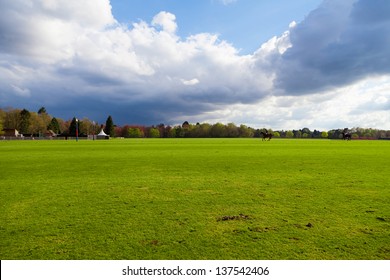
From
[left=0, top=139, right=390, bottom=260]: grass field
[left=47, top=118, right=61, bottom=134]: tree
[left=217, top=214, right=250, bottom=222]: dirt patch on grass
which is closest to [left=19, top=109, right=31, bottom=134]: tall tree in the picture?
[left=47, top=118, right=61, bottom=134]: tree

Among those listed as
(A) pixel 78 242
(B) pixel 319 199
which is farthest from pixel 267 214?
(A) pixel 78 242

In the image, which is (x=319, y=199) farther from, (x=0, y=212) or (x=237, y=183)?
(x=0, y=212)

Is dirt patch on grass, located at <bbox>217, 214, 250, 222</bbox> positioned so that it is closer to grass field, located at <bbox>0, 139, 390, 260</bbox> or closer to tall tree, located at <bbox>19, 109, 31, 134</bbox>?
grass field, located at <bbox>0, 139, 390, 260</bbox>

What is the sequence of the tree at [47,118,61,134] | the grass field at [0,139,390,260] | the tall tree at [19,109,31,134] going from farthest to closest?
the tree at [47,118,61,134] → the tall tree at [19,109,31,134] → the grass field at [0,139,390,260]

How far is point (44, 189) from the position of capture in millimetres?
11578

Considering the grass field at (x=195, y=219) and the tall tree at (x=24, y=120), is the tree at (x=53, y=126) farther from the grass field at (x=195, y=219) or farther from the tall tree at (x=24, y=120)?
the grass field at (x=195, y=219)

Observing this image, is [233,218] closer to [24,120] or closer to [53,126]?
[24,120]

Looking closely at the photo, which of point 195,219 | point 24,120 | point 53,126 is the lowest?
point 195,219

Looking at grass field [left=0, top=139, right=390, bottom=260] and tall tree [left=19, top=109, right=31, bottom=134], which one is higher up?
tall tree [left=19, top=109, right=31, bottom=134]

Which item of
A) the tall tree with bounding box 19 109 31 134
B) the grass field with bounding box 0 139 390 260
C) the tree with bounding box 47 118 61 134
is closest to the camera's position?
the grass field with bounding box 0 139 390 260

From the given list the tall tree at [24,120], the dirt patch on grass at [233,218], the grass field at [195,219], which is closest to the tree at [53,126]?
the tall tree at [24,120]

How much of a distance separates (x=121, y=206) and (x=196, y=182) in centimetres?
474

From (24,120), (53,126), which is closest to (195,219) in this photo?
(24,120)

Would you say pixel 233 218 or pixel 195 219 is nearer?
pixel 195 219
